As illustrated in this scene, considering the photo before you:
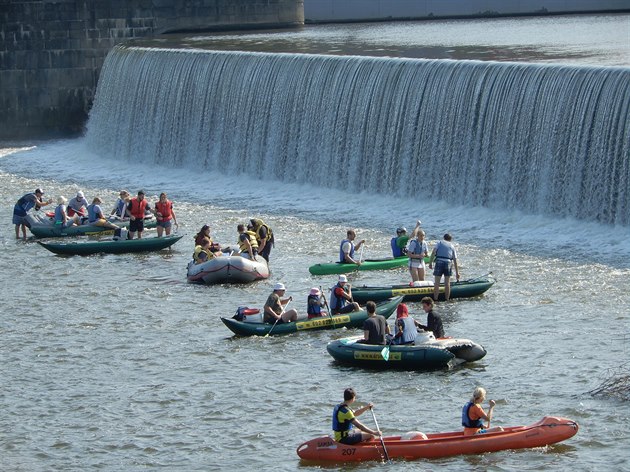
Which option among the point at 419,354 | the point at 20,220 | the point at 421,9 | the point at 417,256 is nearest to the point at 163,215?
the point at 20,220

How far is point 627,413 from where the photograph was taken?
23047 mm

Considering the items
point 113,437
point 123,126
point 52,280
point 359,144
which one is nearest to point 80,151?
point 123,126

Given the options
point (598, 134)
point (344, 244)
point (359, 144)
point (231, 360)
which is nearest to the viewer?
→ point (231, 360)

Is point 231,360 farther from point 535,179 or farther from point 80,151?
point 80,151

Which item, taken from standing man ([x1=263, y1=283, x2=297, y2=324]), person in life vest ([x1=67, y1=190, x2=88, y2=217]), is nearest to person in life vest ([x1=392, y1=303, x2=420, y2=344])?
standing man ([x1=263, y1=283, x2=297, y2=324])

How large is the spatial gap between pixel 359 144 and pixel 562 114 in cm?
755

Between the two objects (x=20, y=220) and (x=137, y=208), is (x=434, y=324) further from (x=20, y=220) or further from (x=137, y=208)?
(x=20, y=220)

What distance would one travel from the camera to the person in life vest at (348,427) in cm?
2173

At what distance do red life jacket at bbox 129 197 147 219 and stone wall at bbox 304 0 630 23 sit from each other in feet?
97.9

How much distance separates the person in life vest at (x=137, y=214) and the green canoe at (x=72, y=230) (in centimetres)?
100

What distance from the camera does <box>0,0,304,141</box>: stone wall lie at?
54.7m

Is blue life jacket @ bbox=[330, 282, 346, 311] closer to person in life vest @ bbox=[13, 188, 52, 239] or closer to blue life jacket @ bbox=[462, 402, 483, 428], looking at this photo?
blue life jacket @ bbox=[462, 402, 483, 428]

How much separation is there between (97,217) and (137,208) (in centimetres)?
176

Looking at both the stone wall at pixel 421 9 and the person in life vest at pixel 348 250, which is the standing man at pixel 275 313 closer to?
the person in life vest at pixel 348 250
